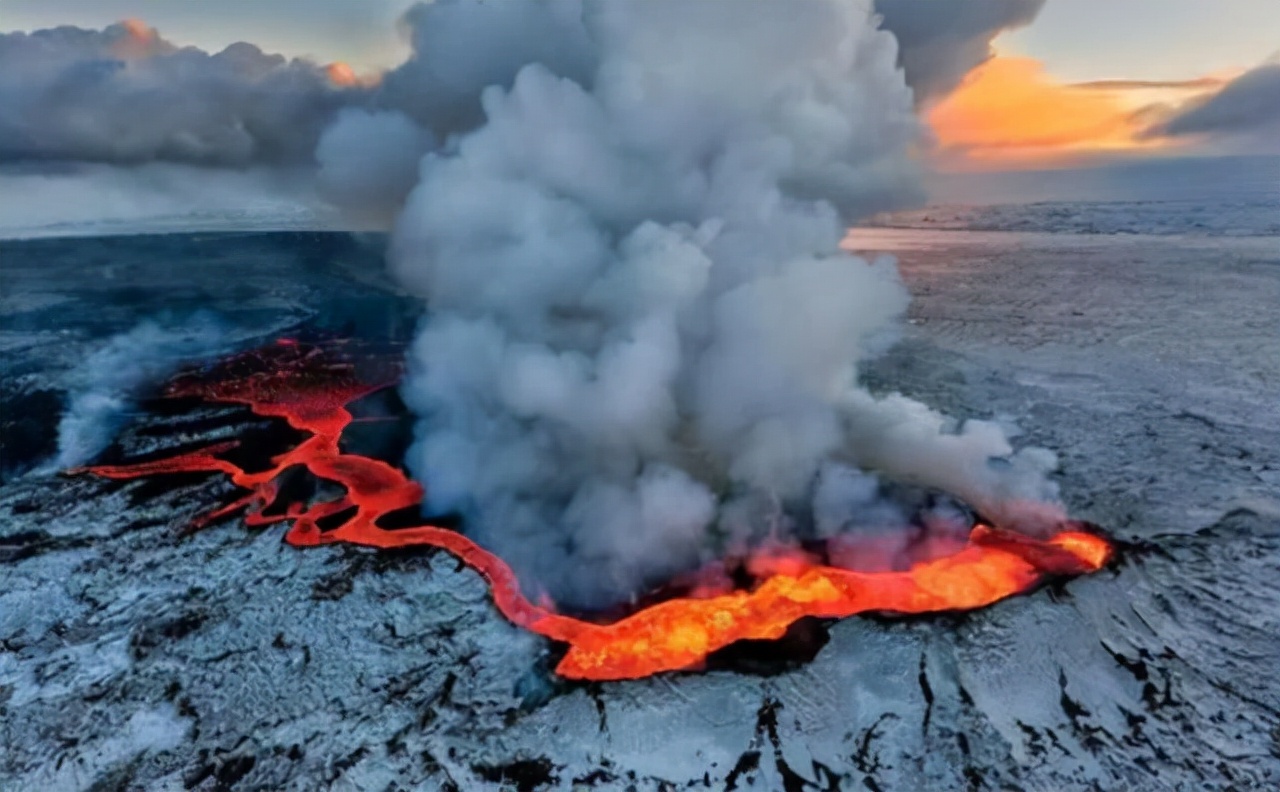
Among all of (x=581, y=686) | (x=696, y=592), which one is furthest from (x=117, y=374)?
(x=581, y=686)

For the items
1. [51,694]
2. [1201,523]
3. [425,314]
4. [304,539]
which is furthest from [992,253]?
[51,694]

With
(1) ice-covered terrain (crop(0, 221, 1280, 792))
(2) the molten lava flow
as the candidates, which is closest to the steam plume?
(1) ice-covered terrain (crop(0, 221, 1280, 792))

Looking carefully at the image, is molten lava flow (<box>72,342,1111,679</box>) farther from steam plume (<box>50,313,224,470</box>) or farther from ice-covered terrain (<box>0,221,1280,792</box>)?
steam plume (<box>50,313,224,470</box>)

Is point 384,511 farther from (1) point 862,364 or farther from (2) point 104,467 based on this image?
(1) point 862,364

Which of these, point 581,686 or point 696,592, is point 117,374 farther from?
point 581,686

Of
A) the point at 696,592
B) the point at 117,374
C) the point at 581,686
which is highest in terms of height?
the point at 117,374

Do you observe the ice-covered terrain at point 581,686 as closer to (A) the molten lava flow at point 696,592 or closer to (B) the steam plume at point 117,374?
(A) the molten lava flow at point 696,592

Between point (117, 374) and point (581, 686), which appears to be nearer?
point (581, 686)
